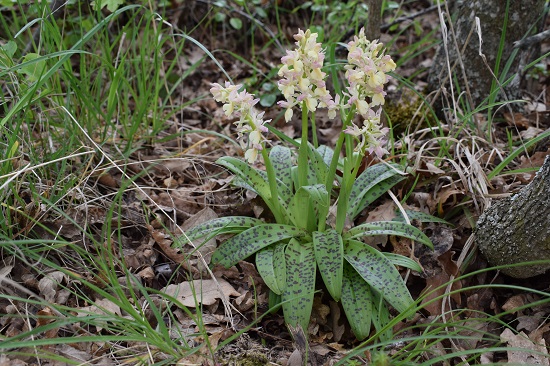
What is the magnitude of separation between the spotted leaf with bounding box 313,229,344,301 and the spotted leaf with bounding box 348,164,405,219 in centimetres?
27

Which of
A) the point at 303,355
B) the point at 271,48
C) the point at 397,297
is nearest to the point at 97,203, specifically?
the point at 303,355

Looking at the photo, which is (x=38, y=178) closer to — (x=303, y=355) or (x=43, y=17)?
(x=43, y=17)

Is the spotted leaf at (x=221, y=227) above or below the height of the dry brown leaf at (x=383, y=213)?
Answer: above

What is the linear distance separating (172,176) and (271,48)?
5.72 feet

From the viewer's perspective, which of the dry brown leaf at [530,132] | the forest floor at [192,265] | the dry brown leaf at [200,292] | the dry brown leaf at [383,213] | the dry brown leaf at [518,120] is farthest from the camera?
the dry brown leaf at [518,120]

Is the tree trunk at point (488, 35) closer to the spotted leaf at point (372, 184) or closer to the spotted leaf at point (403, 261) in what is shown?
the spotted leaf at point (372, 184)

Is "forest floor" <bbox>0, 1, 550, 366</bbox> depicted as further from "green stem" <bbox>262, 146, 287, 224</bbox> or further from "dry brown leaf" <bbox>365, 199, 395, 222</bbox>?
"green stem" <bbox>262, 146, 287, 224</bbox>

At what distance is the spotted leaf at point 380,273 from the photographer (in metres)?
1.96

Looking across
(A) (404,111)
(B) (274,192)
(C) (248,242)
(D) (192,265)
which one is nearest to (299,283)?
(C) (248,242)

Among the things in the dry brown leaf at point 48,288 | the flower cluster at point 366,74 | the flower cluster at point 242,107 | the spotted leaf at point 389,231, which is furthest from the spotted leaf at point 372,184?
the dry brown leaf at point 48,288

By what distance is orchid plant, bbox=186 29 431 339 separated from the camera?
1.81 metres

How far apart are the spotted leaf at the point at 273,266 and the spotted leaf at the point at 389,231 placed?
0.28m

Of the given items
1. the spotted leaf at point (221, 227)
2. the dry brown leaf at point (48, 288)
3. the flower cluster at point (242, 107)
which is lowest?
the dry brown leaf at point (48, 288)

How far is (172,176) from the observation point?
2.78 metres
